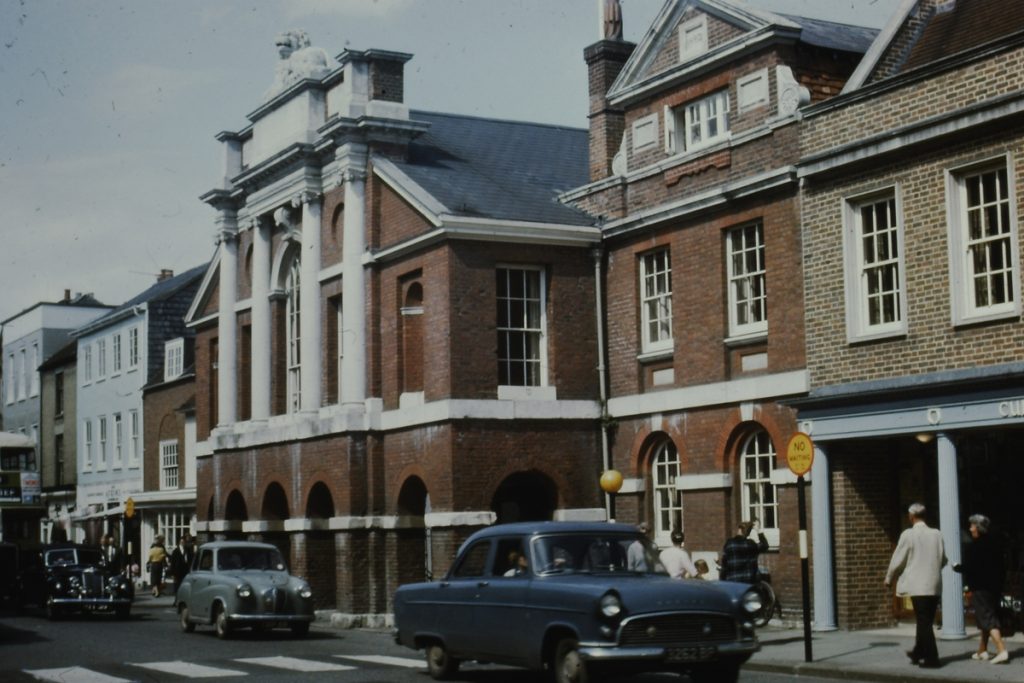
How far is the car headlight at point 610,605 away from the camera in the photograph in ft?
45.1

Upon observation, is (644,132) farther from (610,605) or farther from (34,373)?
(34,373)

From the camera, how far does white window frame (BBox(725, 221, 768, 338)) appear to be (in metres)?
25.2

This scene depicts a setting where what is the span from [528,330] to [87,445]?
108 ft

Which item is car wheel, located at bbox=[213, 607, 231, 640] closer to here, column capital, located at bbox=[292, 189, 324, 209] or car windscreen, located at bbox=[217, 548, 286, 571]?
car windscreen, located at bbox=[217, 548, 286, 571]

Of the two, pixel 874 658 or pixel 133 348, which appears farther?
pixel 133 348

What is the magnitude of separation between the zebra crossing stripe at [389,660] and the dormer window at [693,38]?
12173mm

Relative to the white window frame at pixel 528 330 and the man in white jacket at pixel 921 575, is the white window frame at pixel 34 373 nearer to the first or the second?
the white window frame at pixel 528 330

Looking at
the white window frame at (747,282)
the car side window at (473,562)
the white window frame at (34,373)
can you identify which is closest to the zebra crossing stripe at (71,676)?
the car side window at (473,562)

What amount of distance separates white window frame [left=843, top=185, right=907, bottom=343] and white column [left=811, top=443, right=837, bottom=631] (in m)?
1.95

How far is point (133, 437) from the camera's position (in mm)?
53125

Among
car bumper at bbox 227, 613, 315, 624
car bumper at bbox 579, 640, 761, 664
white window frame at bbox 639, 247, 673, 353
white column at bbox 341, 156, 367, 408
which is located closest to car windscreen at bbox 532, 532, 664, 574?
car bumper at bbox 579, 640, 761, 664

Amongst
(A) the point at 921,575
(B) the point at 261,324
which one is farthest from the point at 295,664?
(B) the point at 261,324

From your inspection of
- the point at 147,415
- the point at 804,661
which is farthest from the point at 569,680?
the point at 147,415

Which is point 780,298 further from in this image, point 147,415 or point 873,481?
point 147,415
